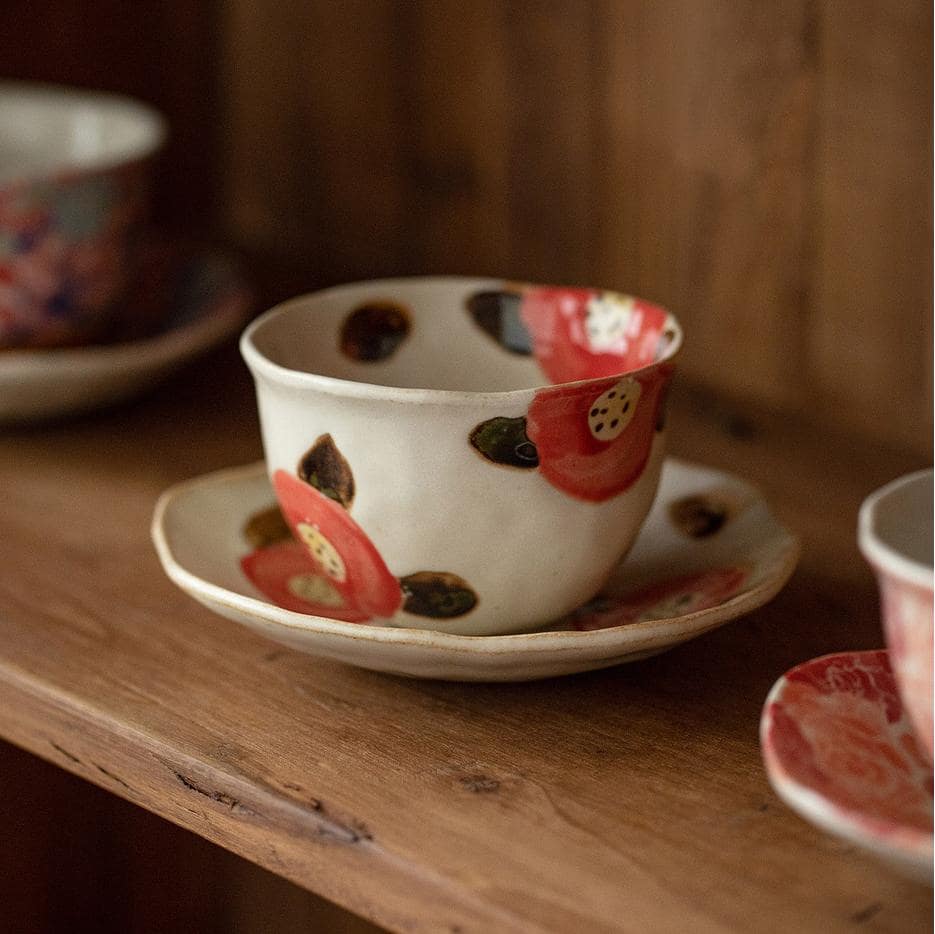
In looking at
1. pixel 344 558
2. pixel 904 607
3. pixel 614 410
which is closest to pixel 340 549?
pixel 344 558

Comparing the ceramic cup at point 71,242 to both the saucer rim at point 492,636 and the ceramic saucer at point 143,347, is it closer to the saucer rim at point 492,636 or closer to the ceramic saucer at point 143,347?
the ceramic saucer at point 143,347

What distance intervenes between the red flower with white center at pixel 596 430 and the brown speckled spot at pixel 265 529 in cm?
16

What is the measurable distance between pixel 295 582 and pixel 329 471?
92 millimetres

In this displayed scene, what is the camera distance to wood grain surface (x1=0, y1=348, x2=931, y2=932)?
389 mm

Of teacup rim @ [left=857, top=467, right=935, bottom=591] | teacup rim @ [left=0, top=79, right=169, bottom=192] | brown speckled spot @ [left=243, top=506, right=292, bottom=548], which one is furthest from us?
teacup rim @ [left=0, top=79, right=169, bottom=192]

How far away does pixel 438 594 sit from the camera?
48 centimetres

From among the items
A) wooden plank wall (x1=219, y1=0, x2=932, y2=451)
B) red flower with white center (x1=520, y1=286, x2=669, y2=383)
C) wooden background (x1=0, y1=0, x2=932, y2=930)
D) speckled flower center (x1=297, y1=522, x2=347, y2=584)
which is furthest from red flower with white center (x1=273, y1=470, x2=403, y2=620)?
wooden plank wall (x1=219, y1=0, x2=932, y2=451)

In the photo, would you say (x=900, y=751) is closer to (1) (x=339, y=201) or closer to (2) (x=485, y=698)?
(2) (x=485, y=698)

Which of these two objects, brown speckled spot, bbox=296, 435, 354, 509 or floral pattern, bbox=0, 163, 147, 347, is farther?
floral pattern, bbox=0, 163, 147, 347

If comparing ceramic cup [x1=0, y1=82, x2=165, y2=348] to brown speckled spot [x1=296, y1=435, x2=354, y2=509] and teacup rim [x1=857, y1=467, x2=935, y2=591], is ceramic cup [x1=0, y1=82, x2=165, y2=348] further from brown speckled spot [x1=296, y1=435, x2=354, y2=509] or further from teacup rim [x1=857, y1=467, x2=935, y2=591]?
teacup rim [x1=857, y1=467, x2=935, y2=591]

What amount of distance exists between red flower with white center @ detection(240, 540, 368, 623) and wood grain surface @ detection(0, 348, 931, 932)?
21mm

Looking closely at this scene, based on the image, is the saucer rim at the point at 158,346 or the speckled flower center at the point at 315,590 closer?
the speckled flower center at the point at 315,590

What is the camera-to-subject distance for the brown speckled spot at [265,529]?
1.90 feet

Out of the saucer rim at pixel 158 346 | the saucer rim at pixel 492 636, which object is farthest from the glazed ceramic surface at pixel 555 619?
the saucer rim at pixel 158 346
